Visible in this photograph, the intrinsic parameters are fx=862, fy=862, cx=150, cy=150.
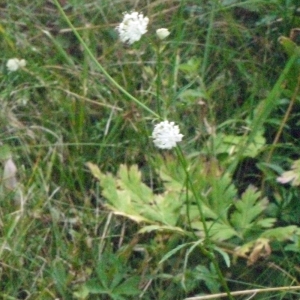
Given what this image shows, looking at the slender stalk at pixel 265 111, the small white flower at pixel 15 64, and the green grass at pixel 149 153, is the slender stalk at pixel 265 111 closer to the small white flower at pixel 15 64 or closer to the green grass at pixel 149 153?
the green grass at pixel 149 153

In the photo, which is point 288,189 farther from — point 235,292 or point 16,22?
point 16,22

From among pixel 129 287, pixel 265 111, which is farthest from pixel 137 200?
pixel 265 111

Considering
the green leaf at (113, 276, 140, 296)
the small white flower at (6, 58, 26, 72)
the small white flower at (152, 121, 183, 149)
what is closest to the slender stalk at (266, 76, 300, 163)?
the green leaf at (113, 276, 140, 296)

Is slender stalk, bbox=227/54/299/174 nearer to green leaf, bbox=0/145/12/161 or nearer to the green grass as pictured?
the green grass

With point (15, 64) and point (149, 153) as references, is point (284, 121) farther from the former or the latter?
point (15, 64)

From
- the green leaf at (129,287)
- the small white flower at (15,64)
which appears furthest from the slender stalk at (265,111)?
the small white flower at (15,64)

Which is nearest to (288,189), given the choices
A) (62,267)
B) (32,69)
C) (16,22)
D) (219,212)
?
(219,212)

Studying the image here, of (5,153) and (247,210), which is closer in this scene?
(247,210)
